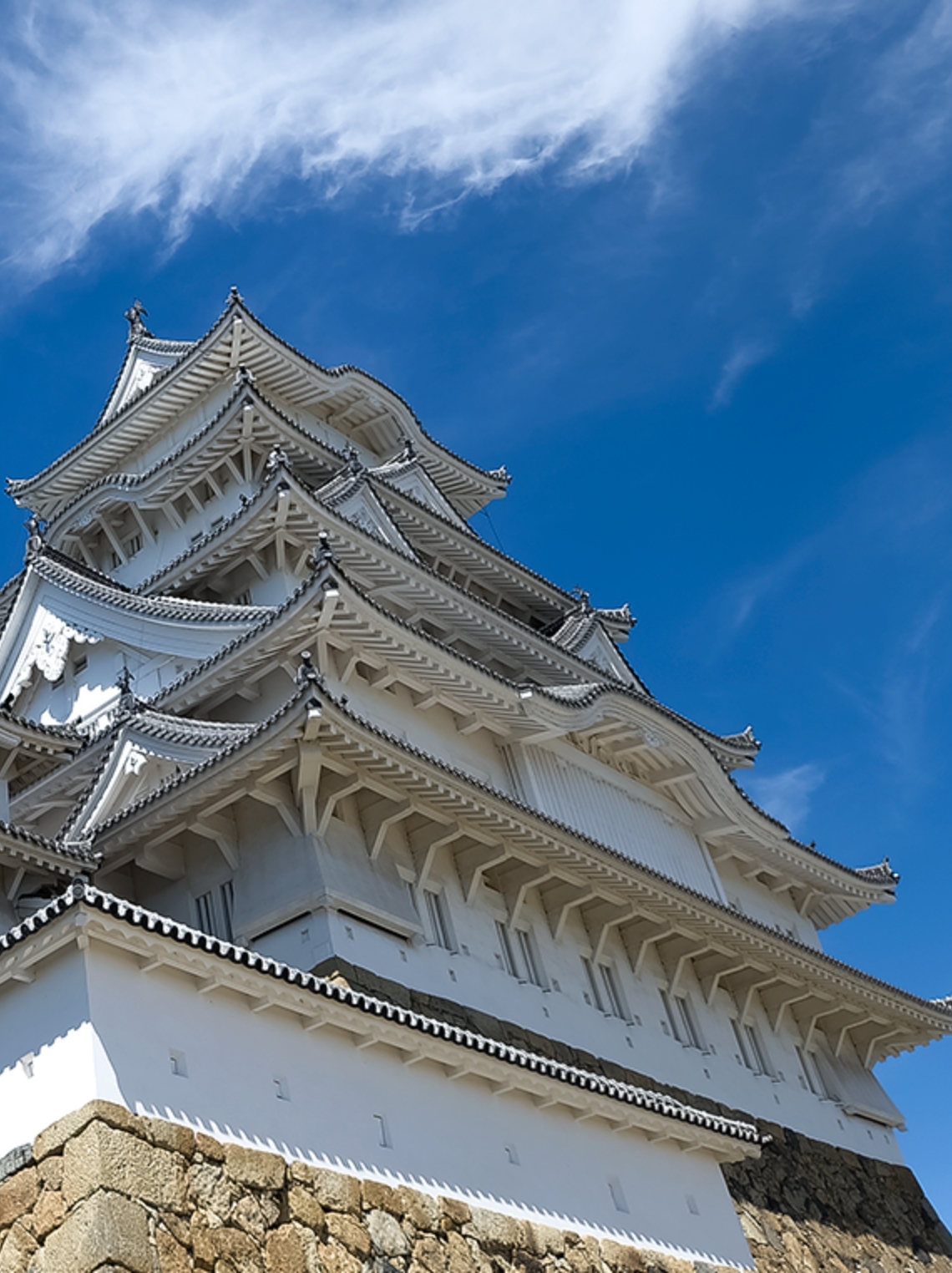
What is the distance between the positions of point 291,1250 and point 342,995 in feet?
6.32

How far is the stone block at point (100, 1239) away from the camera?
304 inches

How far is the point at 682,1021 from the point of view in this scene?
1914 cm

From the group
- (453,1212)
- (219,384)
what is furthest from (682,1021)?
(219,384)

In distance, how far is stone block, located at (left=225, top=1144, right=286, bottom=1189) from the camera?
8.82m

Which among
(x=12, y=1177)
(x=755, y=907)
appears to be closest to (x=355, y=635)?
(x=12, y=1177)

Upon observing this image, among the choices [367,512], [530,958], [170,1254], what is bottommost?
[170,1254]

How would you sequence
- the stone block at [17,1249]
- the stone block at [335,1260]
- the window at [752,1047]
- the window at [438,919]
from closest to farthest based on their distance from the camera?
1. the stone block at [17,1249]
2. the stone block at [335,1260]
3. the window at [438,919]
4. the window at [752,1047]

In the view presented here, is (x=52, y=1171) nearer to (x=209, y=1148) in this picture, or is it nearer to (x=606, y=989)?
(x=209, y=1148)

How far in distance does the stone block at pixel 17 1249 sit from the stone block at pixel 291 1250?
57.3 inches

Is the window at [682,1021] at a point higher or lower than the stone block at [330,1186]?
higher

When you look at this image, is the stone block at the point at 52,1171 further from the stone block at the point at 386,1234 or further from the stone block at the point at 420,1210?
the stone block at the point at 420,1210

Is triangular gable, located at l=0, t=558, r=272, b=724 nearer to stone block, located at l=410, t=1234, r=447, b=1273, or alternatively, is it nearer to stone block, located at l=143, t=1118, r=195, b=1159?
stone block, located at l=410, t=1234, r=447, b=1273

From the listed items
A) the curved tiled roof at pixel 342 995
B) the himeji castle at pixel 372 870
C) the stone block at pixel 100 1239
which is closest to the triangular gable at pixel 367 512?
the himeji castle at pixel 372 870

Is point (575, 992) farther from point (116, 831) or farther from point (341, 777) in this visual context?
point (116, 831)
